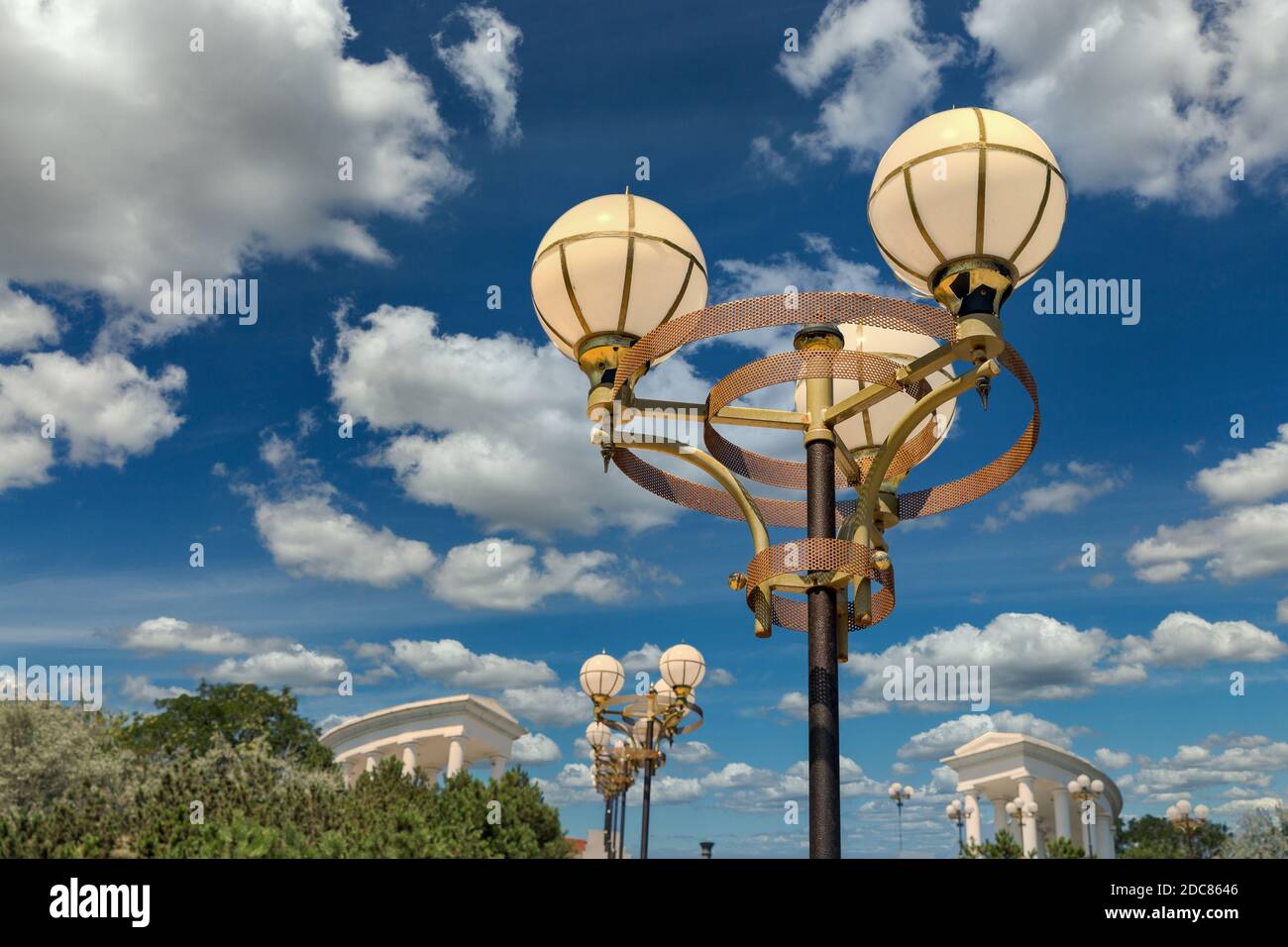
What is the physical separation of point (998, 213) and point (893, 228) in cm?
42

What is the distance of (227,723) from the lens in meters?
48.8

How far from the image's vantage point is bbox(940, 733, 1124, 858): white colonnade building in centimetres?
4753

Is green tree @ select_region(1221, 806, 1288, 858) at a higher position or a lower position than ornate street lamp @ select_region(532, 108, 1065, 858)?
lower

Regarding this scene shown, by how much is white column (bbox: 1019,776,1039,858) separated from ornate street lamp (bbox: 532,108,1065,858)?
37.2 m

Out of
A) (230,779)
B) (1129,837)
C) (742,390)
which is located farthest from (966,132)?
(1129,837)

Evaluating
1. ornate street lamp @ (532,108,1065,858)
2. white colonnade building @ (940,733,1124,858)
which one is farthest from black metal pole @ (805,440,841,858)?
white colonnade building @ (940,733,1124,858)

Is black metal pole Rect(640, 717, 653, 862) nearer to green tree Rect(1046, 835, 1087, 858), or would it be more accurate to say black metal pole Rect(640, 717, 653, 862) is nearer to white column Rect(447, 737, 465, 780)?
green tree Rect(1046, 835, 1087, 858)

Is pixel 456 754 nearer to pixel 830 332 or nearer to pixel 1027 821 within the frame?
pixel 1027 821

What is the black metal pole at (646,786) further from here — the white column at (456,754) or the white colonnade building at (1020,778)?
the white colonnade building at (1020,778)

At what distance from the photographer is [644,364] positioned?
469cm

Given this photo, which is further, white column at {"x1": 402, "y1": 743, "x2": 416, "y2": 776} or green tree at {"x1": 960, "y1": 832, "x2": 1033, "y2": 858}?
white column at {"x1": 402, "y1": 743, "x2": 416, "y2": 776}

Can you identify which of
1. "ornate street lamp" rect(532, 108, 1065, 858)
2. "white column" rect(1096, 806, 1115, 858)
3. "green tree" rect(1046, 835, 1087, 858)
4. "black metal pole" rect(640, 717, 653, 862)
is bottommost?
"white column" rect(1096, 806, 1115, 858)

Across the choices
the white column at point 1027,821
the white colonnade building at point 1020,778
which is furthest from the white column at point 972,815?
the white column at point 1027,821
